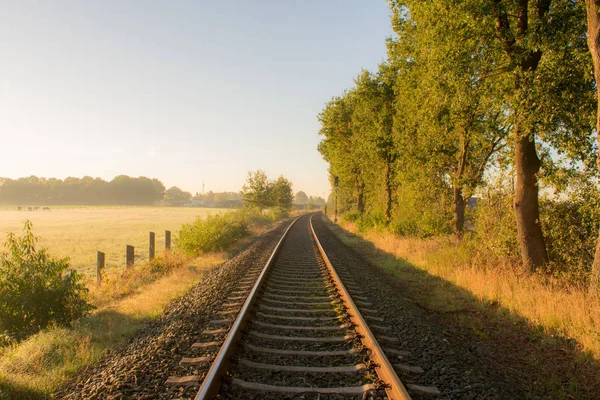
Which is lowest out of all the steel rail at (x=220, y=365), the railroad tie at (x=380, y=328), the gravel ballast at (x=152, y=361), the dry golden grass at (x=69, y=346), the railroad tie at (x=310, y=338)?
the dry golden grass at (x=69, y=346)

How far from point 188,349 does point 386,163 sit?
66.1 ft

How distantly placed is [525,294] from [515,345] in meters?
1.69

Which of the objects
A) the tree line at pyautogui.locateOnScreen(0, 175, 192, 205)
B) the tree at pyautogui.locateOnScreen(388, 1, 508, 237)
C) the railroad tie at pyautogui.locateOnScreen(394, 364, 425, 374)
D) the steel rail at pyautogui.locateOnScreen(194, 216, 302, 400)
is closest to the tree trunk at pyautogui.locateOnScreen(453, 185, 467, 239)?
the tree at pyautogui.locateOnScreen(388, 1, 508, 237)

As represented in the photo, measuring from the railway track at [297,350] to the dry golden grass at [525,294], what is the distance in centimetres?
270

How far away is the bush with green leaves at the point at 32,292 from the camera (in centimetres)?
617

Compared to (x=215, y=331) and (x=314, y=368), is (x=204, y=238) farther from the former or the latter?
(x=314, y=368)

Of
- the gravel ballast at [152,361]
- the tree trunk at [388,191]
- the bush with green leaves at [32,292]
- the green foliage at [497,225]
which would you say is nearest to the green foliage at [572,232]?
the green foliage at [497,225]

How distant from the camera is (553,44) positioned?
23.8ft

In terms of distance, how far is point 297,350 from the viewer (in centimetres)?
447

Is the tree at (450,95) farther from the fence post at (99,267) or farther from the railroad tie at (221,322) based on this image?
the fence post at (99,267)

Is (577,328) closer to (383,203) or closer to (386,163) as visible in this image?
(386,163)

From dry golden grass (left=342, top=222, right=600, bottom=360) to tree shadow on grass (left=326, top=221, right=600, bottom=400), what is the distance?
4.3 inches

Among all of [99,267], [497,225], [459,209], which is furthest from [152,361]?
[459,209]

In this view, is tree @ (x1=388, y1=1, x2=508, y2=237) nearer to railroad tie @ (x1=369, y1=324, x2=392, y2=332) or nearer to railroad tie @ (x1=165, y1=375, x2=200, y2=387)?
railroad tie @ (x1=369, y1=324, x2=392, y2=332)
